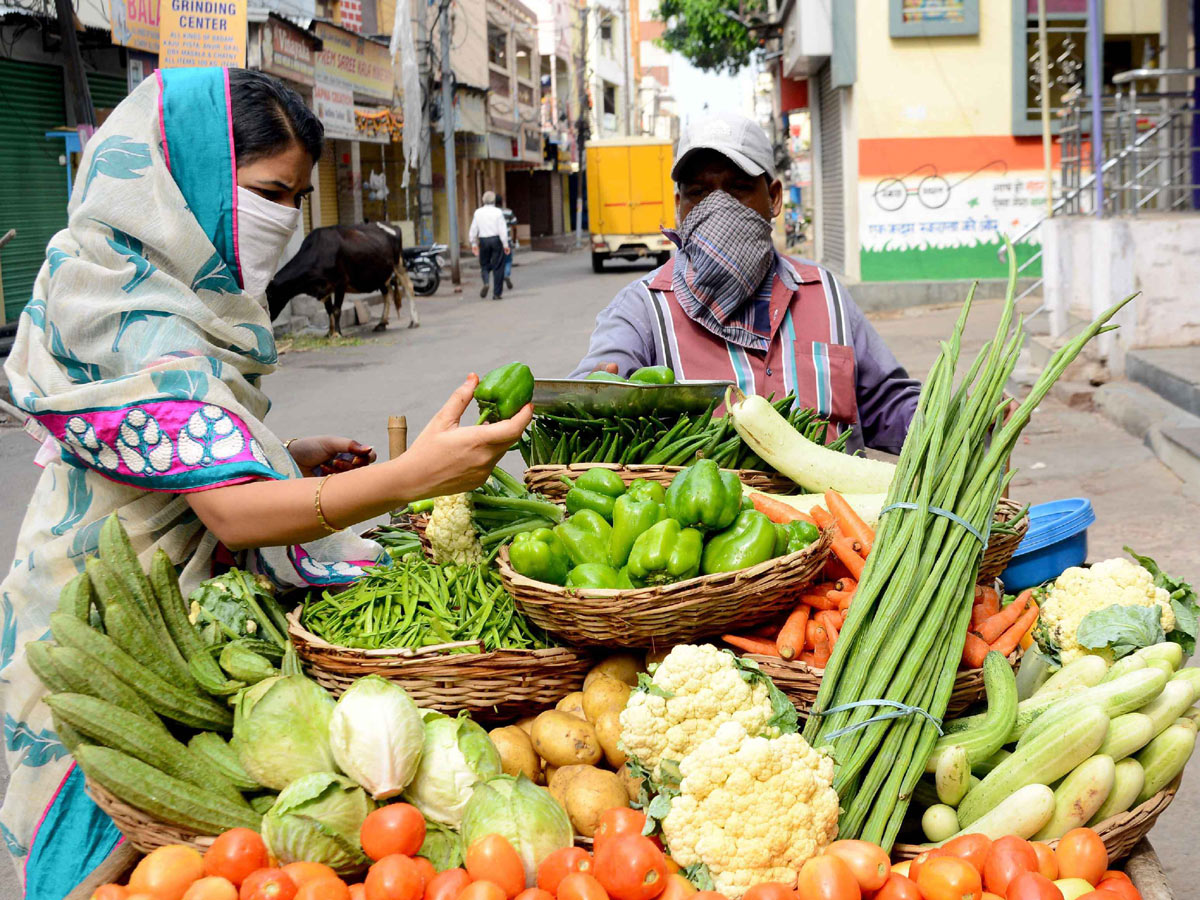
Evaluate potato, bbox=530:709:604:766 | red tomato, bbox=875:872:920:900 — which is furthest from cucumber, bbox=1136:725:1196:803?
potato, bbox=530:709:604:766

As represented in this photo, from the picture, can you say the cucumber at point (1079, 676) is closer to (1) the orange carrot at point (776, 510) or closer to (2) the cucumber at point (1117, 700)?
(2) the cucumber at point (1117, 700)

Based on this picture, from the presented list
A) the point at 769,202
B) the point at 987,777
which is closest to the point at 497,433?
the point at 987,777

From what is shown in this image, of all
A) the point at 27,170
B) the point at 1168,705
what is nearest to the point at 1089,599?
the point at 1168,705

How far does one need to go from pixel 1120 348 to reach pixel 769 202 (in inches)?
306

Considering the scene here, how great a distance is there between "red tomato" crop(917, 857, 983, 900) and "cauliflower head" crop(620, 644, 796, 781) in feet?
0.99

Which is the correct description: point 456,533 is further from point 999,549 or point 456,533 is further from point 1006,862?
point 1006,862

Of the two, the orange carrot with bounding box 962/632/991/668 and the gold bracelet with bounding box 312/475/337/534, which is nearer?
the gold bracelet with bounding box 312/475/337/534

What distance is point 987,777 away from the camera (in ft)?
6.33

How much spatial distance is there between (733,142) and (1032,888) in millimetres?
2380

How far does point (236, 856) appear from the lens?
1720mm

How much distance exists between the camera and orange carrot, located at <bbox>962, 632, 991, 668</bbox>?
214cm

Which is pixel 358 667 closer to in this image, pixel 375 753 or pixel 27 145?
pixel 375 753

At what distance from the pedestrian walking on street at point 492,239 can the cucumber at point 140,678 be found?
21.1 meters

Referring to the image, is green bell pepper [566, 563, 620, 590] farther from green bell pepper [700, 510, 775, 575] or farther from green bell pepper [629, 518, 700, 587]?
green bell pepper [700, 510, 775, 575]
